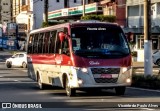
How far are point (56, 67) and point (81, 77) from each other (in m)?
2.60

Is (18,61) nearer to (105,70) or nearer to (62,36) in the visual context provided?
(62,36)

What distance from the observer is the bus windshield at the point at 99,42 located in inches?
764

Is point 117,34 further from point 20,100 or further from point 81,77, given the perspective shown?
point 20,100

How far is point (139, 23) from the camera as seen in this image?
58.2 metres

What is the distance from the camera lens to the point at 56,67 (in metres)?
21.5

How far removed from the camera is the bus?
19.1 m

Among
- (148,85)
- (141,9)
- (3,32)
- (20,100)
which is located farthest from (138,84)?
(3,32)

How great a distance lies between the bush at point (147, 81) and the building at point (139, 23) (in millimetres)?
29705

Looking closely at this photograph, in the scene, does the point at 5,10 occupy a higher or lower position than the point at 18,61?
higher

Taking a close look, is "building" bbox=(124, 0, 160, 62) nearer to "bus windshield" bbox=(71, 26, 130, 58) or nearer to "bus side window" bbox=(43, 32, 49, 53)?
"bus side window" bbox=(43, 32, 49, 53)

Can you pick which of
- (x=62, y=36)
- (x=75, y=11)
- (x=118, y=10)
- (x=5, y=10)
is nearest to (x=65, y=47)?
(x=62, y=36)

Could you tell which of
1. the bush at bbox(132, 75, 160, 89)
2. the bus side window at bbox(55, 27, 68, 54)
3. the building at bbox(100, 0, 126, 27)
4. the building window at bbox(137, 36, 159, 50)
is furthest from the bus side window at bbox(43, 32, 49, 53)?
the building at bbox(100, 0, 126, 27)

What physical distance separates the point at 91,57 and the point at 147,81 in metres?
6.05

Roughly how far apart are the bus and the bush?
146 inches
